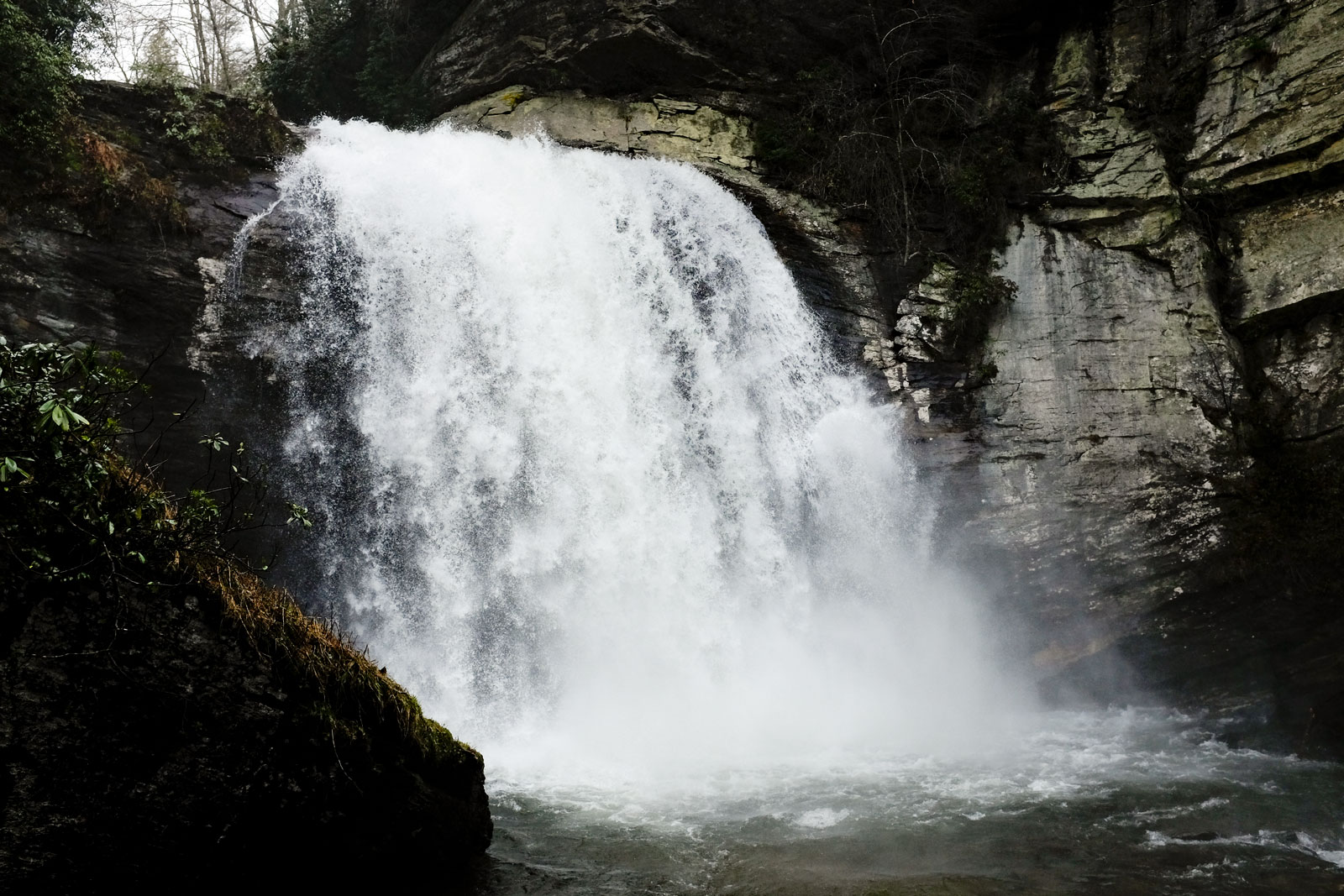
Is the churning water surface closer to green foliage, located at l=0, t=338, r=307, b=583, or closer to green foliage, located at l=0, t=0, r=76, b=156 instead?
green foliage, located at l=0, t=0, r=76, b=156

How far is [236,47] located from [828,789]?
23839mm

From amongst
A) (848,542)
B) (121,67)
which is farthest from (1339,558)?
(121,67)

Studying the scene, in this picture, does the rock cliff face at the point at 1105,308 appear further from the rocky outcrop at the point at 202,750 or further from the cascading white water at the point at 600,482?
the rocky outcrop at the point at 202,750

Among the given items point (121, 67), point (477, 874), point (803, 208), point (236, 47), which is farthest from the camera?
point (236, 47)

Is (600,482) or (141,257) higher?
(141,257)

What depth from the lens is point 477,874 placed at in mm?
4789

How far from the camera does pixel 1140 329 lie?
35.5 ft

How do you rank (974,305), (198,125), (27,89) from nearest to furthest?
1. (27,89)
2. (198,125)
3. (974,305)

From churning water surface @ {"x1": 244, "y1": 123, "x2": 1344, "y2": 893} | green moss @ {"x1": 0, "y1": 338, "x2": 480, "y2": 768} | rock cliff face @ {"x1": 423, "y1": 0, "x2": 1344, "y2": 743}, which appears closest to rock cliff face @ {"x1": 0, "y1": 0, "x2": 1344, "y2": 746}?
rock cliff face @ {"x1": 423, "y1": 0, "x2": 1344, "y2": 743}

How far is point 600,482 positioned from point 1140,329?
724cm

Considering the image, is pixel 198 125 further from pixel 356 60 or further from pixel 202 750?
pixel 202 750

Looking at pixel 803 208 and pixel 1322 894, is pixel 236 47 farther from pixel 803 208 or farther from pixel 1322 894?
pixel 1322 894

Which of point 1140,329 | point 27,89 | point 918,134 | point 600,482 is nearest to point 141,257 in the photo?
point 27,89

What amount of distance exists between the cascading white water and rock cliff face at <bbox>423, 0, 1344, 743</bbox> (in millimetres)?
1073
